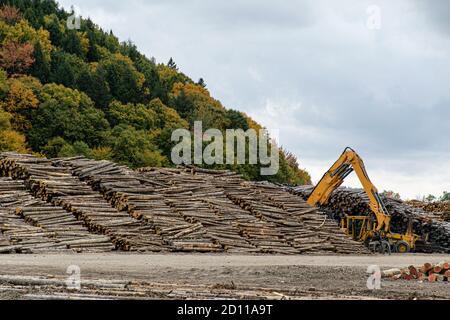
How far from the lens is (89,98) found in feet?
241

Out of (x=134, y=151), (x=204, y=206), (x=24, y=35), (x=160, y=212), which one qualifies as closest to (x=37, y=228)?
(x=160, y=212)

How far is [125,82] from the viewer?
8469 centimetres

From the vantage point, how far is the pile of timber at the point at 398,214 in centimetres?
4072

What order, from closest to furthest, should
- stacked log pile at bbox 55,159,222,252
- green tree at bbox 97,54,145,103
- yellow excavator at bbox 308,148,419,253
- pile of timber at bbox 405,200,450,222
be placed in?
stacked log pile at bbox 55,159,222,252 → yellow excavator at bbox 308,148,419,253 → pile of timber at bbox 405,200,450,222 → green tree at bbox 97,54,145,103

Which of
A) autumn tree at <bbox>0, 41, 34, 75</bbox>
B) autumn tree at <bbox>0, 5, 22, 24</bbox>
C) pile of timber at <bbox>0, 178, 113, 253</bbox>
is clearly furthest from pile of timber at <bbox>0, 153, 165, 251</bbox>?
autumn tree at <bbox>0, 5, 22, 24</bbox>

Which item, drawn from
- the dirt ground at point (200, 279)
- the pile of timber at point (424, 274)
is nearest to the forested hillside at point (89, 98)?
the dirt ground at point (200, 279)

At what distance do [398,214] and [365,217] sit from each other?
4165 mm

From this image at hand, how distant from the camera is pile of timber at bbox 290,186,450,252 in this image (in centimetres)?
4072

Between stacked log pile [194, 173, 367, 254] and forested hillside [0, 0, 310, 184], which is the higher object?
forested hillside [0, 0, 310, 184]

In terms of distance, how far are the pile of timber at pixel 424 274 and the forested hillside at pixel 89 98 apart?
1770 inches

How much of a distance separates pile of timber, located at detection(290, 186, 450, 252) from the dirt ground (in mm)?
15210

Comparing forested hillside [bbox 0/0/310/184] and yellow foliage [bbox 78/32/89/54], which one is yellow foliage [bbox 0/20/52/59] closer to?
forested hillside [bbox 0/0/310/184]

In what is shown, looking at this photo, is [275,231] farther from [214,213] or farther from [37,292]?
[37,292]

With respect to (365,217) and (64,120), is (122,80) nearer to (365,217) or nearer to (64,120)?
(64,120)
